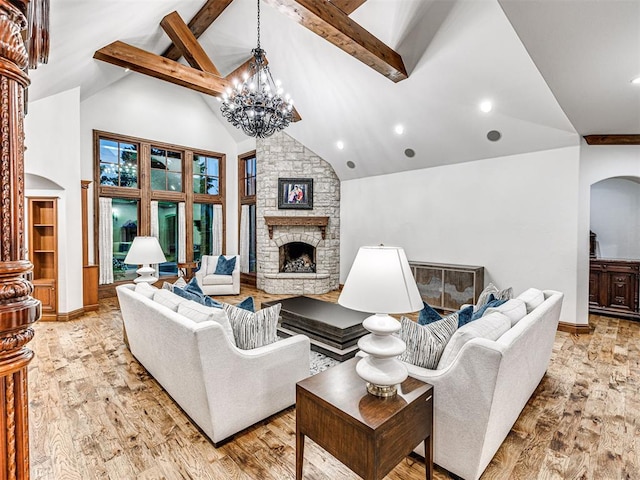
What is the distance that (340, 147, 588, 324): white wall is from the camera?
447 centimetres

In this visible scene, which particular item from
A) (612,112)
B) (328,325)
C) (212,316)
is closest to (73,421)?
Answer: (212,316)

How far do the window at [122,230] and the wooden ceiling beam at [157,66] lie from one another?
2812mm

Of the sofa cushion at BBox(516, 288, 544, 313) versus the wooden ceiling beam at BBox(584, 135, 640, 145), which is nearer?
the sofa cushion at BBox(516, 288, 544, 313)

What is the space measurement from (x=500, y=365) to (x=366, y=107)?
4.61 metres

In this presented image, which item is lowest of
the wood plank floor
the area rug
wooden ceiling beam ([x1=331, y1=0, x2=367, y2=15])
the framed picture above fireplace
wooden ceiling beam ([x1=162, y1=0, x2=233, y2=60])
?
the wood plank floor

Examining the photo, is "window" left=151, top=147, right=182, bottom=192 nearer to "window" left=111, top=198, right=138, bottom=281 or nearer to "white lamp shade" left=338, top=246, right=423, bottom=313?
"window" left=111, top=198, right=138, bottom=281

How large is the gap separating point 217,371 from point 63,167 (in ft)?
15.0

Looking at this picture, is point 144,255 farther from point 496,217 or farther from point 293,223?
point 496,217

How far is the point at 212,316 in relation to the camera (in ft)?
7.09

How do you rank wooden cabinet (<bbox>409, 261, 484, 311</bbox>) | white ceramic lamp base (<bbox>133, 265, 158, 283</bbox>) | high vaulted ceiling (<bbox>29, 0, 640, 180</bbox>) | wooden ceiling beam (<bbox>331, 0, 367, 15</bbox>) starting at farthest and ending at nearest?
wooden cabinet (<bbox>409, 261, 484, 311</bbox>) < wooden ceiling beam (<bbox>331, 0, 367, 15</bbox>) < white ceramic lamp base (<bbox>133, 265, 158, 283</bbox>) < high vaulted ceiling (<bbox>29, 0, 640, 180</bbox>)

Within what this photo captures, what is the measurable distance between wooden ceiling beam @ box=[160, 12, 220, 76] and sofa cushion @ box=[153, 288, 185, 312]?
13.9 ft

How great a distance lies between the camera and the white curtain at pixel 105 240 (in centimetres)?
627

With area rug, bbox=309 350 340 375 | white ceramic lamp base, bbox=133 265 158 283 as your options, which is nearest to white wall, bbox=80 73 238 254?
white ceramic lamp base, bbox=133 265 158 283

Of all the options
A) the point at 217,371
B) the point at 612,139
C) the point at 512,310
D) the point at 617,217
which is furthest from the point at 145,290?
the point at 617,217
